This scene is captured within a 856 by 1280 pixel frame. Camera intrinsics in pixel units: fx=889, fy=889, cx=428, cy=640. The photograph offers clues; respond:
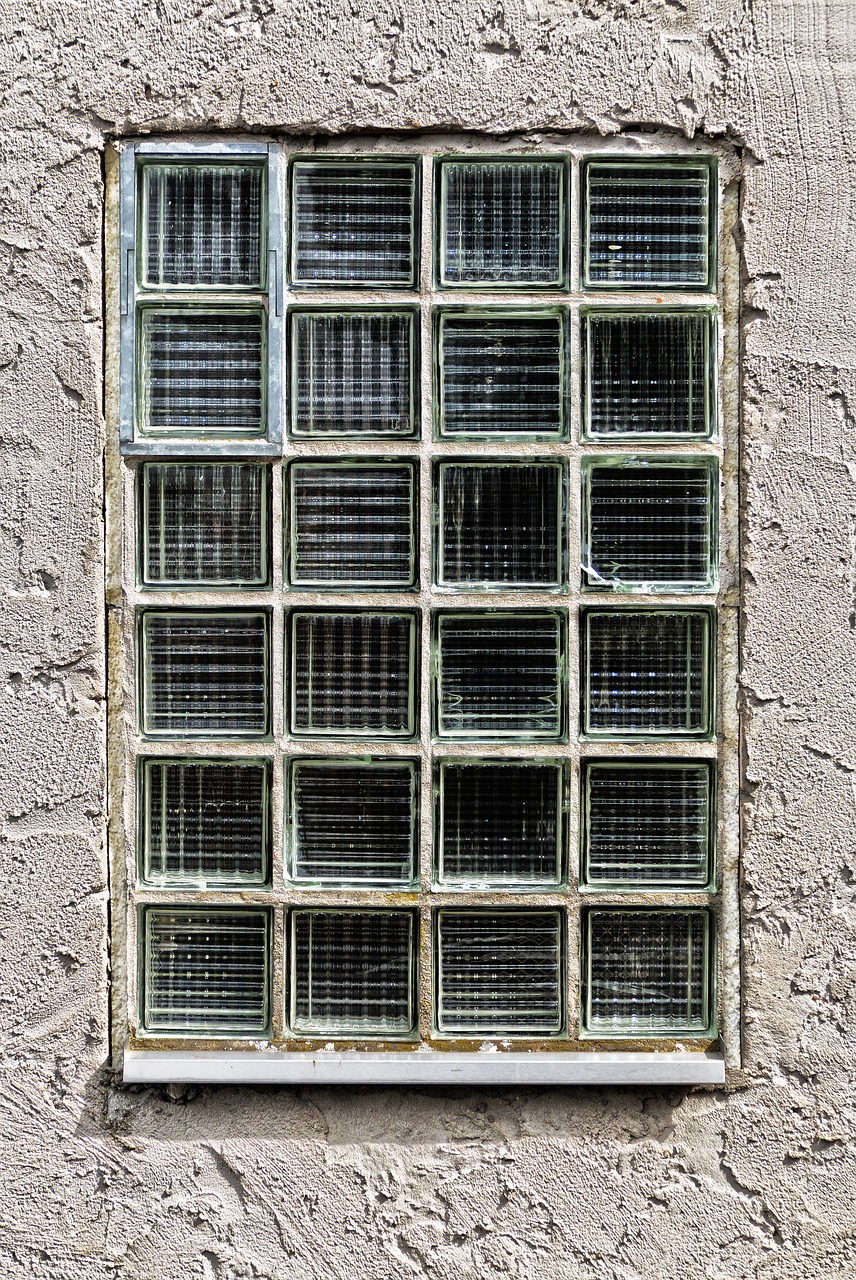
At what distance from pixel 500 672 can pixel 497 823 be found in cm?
36

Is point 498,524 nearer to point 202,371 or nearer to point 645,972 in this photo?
point 202,371

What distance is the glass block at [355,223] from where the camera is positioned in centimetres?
207

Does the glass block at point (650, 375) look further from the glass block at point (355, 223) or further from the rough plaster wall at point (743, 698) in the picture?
the glass block at point (355, 223)

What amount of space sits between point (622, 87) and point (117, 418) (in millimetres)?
1381

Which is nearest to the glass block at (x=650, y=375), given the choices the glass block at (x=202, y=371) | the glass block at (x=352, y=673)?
the glass block at (x=352, y=673)

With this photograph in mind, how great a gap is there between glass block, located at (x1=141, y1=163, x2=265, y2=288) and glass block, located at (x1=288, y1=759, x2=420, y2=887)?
3.85 ft

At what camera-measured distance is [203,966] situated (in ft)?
6.94

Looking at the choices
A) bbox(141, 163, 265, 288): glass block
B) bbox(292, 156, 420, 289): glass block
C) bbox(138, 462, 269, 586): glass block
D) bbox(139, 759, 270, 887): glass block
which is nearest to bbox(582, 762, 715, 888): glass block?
bbox(139, 759, 270, 887): glass block

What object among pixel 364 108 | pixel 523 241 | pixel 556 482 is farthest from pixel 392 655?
pixel 364 108

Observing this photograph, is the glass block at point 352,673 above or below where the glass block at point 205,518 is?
below

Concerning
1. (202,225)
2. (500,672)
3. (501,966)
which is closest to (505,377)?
(500,672)

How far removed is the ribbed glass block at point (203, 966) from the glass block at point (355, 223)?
1.53m

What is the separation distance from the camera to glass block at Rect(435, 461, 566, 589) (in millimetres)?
2086

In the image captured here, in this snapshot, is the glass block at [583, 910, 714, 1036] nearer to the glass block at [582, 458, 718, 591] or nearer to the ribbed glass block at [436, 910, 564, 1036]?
the ribbed glass block at [436, 910, 564, 1036]
